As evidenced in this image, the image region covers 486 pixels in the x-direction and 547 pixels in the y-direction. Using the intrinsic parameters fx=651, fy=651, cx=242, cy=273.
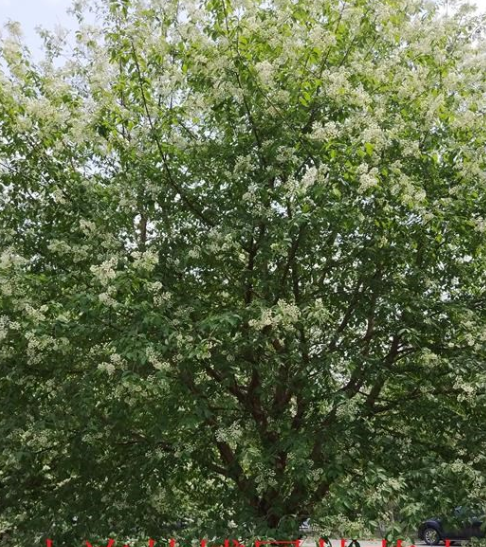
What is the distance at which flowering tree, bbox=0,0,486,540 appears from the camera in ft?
16.9

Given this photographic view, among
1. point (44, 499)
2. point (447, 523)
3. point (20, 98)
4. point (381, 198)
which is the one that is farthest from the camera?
point (44, 499)

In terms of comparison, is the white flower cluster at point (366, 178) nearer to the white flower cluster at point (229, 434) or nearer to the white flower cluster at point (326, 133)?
the white flower cluster at point (326, 133)

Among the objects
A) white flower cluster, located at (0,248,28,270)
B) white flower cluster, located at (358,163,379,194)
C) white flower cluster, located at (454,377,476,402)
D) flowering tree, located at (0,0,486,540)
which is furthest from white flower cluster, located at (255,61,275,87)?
white flower cluster, located at (454,377,476,402)

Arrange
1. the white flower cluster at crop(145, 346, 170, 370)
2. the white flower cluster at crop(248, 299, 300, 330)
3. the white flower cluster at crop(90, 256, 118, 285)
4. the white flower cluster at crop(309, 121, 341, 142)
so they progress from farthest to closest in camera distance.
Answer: the white flower cluster at crop(309, 121, 341, 142) → the white flower cluster at crop(248, 299, 300, 330) → the white flower cluster at crop(90, 256, 118, 285) → the white flower cluster at crop(145, 346, 170, 370)

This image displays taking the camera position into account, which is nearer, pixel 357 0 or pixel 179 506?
pixel 357 0

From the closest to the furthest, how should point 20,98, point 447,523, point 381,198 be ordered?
point 447,523
point 381,198
point 20,98

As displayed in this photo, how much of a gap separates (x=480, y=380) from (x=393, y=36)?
121 inches

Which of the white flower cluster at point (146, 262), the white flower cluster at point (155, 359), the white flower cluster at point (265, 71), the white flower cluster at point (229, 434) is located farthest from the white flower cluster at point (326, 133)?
the white flower cluster at point (229, 434)

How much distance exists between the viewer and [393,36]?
580cm

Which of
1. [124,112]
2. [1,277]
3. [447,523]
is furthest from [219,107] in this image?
[447,523]

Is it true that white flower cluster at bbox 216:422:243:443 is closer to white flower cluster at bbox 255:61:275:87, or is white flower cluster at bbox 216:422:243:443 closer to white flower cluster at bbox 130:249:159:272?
white flower cluster at bbox 130:249:159:272

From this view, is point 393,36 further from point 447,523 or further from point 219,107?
point 447,523

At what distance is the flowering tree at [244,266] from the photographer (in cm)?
514

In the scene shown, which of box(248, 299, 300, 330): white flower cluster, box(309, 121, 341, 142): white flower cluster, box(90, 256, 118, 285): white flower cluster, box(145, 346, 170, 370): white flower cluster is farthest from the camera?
box(309, 121, 341, 142): white flower cluster
